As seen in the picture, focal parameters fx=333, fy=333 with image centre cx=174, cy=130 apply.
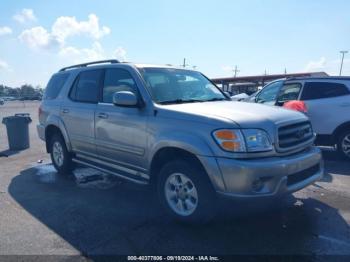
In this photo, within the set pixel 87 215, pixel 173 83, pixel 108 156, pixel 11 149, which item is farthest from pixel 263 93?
pixel 11 149

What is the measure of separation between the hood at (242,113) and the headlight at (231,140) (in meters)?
0.13

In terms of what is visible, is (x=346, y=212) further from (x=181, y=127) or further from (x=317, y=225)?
(x=181, y=127)

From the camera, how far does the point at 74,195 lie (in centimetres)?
534

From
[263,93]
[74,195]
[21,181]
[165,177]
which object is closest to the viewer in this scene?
[165,177]

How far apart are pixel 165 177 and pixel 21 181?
348 centimetres

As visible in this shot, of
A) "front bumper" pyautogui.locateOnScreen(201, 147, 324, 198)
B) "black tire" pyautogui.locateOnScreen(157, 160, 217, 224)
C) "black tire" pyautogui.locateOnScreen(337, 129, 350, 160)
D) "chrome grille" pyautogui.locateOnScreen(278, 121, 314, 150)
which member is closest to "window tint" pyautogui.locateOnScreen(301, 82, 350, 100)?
"black tire" pyautogui.locateOnScreen(337, 129, 350, 160)

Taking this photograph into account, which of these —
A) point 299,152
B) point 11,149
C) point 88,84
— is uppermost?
point 88,84

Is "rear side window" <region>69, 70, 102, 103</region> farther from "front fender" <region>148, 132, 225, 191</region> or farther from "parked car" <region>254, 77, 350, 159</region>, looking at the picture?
"parked car" <region>254, 77, 350, 159</region>

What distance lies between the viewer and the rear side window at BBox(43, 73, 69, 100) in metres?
6.52

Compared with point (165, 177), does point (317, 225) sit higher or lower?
lower

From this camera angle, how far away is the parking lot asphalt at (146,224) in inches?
140

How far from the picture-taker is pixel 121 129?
4.77 metres

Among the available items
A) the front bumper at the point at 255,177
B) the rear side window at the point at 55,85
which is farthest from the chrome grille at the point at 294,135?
the rear side window at the point at 55,85

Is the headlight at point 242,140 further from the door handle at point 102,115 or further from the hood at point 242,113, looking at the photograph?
the door handle at point 102,115
